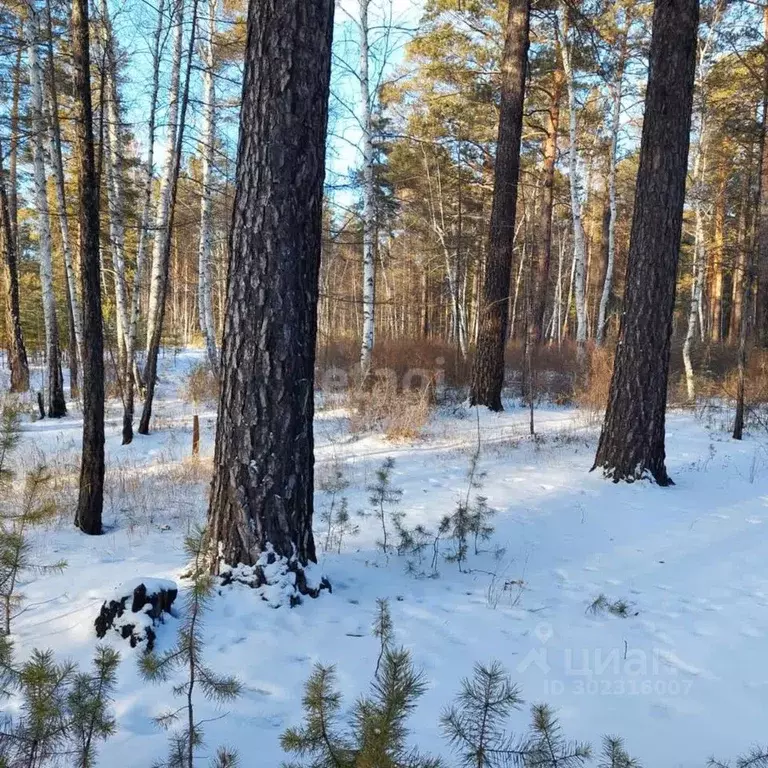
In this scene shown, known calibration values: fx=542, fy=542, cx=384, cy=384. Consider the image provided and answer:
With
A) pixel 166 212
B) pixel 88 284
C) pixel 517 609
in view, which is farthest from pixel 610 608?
pixel 166 212

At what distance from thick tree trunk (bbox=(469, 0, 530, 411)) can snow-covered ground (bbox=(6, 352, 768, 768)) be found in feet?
10.7

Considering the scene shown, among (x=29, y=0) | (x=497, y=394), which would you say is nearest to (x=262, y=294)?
(x=497, y=394)

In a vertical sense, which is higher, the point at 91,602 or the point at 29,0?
the point at 29,0

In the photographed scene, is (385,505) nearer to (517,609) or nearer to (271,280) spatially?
(517,609)

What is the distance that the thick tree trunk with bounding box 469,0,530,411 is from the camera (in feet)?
28.9

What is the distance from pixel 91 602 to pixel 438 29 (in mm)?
14313

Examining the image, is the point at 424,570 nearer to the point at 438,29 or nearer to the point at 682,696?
the point at 682,696

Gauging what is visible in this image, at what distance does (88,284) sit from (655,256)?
16.7ft

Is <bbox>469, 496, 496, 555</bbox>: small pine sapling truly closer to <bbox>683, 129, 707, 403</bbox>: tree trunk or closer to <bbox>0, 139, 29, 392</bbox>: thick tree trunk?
<bbox>683, 129, 707, 403</bbox>: tree trunk

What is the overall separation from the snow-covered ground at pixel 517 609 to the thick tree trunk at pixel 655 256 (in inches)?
18.7

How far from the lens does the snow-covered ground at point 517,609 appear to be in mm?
2084

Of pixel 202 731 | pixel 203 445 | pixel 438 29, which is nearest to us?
pixel 202 731

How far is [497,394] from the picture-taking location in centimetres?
916

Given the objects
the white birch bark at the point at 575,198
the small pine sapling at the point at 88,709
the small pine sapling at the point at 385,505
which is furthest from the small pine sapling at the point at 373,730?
the white birch bark at the point at 575,198
